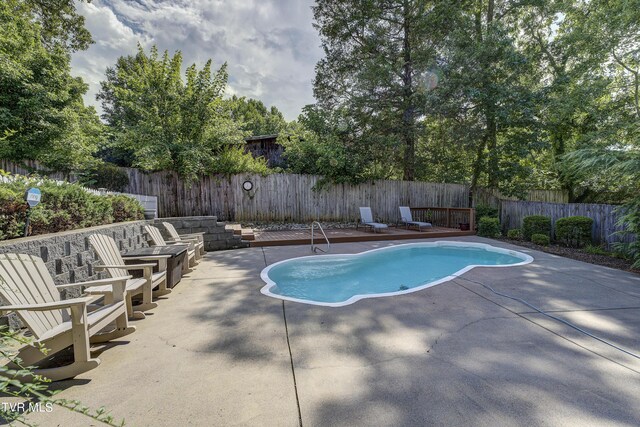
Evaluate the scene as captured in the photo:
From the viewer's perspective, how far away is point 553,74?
39.4ft

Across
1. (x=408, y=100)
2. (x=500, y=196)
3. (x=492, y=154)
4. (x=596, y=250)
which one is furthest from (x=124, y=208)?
(x=500, y=196)

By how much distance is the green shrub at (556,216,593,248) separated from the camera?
7.50 metres

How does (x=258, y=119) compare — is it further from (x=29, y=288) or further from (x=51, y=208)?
(x=29, y=288)

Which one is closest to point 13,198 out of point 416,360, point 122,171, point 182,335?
point 182,335

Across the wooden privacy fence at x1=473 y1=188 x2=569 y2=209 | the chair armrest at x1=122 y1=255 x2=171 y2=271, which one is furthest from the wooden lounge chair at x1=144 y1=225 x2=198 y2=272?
the wooden privacy fence at x1=473 y1=188 x2=569 y2=209

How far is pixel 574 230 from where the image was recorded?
25.1 ft

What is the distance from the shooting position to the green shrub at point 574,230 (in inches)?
295

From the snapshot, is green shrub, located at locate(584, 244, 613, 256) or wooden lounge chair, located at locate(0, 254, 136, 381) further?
green shrub, located at locate(584, 244, 613, 256)

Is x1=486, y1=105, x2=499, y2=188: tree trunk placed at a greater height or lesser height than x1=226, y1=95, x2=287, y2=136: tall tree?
lesser

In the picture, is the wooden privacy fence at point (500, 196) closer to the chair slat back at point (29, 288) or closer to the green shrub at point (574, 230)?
the green shrub at point (574, 230)

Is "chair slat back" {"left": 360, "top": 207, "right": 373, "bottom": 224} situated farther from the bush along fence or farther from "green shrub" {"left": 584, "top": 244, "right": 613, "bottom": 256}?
the bush along fence

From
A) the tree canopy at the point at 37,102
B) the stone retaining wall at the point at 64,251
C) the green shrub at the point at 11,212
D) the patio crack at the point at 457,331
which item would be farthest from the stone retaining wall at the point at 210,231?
the patio crack at the point at 457,331

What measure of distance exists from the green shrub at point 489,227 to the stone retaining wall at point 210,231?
7.81 m

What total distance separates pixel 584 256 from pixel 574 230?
5.03 ft
